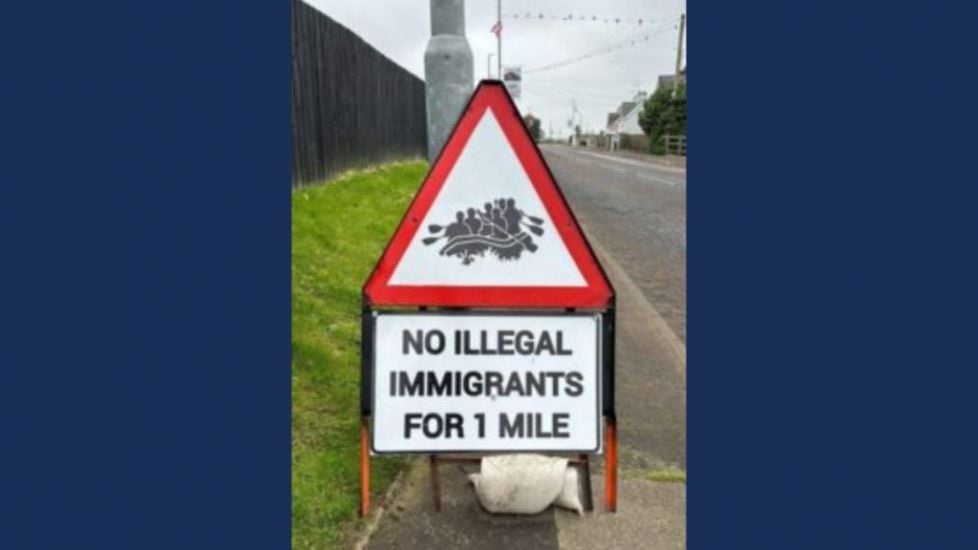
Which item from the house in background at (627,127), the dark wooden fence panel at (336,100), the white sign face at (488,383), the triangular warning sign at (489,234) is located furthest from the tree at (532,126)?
the house in background at (627,127)

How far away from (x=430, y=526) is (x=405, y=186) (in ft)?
37.0

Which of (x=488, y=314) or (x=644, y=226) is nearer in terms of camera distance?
(x=488, y=314)

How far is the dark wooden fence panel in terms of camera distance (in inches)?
375

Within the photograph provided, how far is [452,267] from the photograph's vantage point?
9.37 feet

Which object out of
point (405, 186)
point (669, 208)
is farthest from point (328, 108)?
point (669, 208)

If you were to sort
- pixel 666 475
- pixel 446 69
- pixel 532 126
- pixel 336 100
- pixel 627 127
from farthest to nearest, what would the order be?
pixel 627 127
pixel 336 100
pixel 532 126
pixel 666 475
pixel 446 69

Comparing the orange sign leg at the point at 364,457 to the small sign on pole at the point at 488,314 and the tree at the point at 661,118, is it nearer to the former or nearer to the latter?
the small sign on pole at the point at 488,314

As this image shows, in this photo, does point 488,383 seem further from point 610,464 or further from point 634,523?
point 634,523

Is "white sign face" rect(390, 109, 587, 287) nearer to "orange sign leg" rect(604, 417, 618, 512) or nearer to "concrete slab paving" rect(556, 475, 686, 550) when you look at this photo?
"orange sign leg" rect(604, 417, 618, 512)

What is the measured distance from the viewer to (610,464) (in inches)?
121

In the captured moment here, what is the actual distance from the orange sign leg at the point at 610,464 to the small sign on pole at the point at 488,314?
0.06 meters

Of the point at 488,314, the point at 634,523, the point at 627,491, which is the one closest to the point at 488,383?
the point at 488,314

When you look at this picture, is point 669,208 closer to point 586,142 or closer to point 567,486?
point 567,486

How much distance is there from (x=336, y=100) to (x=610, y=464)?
961 cm
